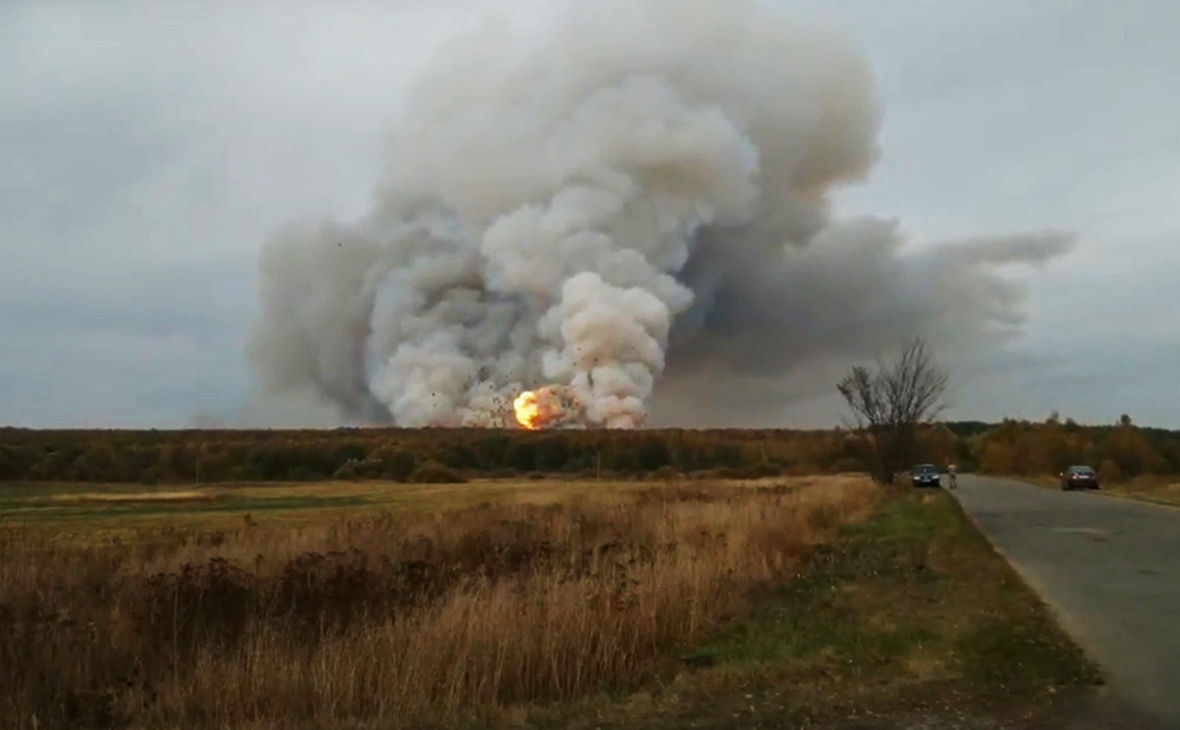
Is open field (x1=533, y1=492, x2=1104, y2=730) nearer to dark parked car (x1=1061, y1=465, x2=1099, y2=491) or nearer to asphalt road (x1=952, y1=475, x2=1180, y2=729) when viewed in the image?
asphalt road (x1=952, y1=475, x2=1180, y2=729)

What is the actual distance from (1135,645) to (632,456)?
82.9m

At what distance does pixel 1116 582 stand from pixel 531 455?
81.4 meters

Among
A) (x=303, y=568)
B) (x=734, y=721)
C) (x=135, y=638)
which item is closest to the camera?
(x=734, y=721)

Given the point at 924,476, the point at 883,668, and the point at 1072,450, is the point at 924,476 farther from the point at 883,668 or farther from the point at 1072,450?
the point at 883,668

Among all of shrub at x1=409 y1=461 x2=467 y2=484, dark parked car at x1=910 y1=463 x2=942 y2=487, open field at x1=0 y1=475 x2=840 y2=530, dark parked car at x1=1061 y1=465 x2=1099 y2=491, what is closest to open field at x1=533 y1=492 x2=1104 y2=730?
open field at x1=0 y1=475 x2=840 y2=530

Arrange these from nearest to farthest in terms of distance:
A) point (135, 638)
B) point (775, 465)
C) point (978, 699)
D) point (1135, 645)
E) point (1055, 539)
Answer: point (978, 699)
point (1135, 645)
point (135, 638)
point (1055, 539)
point (775, 465)

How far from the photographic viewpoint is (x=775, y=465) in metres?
89.3

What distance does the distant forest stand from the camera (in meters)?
75.9

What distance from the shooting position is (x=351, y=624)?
1167 centimetres

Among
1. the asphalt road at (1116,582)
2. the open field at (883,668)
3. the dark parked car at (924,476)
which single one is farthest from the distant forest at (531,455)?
the open field at (883,668)

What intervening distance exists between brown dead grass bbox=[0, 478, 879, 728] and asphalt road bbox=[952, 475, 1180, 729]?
11.2 feet

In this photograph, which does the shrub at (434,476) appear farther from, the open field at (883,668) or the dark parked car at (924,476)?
the open field at (883,668)

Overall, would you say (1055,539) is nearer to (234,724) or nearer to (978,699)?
(978,699)

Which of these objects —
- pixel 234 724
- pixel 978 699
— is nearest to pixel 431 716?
pixel 234 724
